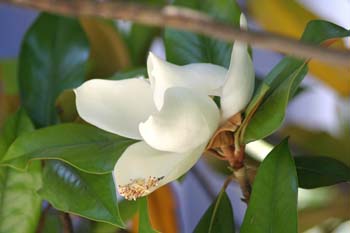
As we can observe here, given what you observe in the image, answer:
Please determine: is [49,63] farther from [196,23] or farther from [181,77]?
[196,23]

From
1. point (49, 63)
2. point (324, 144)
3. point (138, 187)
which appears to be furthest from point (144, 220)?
point (324, 144)

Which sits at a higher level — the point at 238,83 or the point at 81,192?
the point at 238,83

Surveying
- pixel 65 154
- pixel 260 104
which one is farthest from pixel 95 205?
pixel 260 104

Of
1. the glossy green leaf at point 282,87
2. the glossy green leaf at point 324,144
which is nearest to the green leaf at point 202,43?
the glossy green leaf at point 282,87

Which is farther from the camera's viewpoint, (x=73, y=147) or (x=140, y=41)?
(x=140, y=41)

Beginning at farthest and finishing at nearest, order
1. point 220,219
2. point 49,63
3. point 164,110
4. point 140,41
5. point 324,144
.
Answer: point 140,41 → point 324,144 → point 49,63 → point 220,219 → point 164,110

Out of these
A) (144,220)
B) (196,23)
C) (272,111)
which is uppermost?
(196,23)

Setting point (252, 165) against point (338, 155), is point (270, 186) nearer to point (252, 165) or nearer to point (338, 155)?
point (252, 165)
